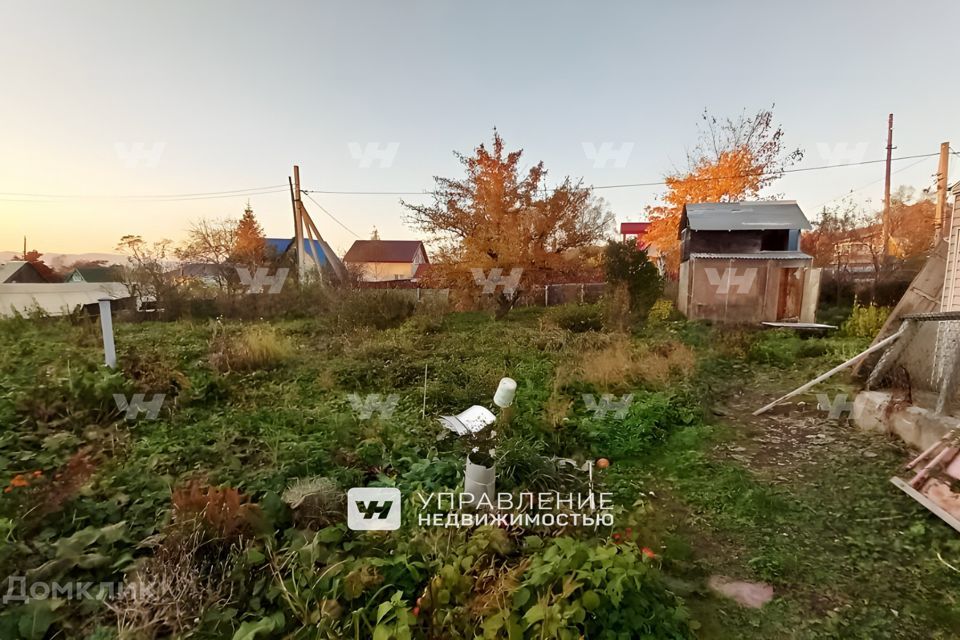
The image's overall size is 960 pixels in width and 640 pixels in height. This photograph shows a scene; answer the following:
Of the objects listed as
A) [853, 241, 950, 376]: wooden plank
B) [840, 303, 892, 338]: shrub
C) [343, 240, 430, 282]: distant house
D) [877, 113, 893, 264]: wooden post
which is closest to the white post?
[853, 241, 950, 376]: wooden plank

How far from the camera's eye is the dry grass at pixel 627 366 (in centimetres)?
513

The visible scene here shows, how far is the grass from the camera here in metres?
1.88

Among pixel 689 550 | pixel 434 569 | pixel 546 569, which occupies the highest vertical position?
pixel 546 569

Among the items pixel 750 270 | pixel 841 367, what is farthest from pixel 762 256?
pixel 841 367

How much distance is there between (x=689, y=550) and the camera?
2.51 meters

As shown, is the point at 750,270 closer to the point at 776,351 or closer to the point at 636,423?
the point at 776,351

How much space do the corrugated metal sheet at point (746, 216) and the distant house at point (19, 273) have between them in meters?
14.5

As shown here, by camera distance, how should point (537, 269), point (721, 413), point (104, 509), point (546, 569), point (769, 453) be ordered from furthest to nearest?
point (537, 269)
point (721, 413)
point (769, 453)
point (104, 509)
point (546, 569)

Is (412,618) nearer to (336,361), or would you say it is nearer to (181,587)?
(181,587)

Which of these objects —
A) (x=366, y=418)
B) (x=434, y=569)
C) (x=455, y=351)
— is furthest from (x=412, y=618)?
(x=455, y=351)

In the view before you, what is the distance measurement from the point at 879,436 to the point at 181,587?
5345mm

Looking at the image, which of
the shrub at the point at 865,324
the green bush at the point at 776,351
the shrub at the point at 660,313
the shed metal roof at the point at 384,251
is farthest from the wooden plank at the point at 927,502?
the shed metal roof at the point at 384,251

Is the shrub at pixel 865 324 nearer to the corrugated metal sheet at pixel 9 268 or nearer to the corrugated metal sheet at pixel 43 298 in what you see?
the corrugated metal sheet at pixel 43 298

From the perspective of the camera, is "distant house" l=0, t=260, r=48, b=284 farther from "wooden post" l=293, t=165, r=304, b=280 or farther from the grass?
"wooden post" l=293, t=165, r=304, b=280
